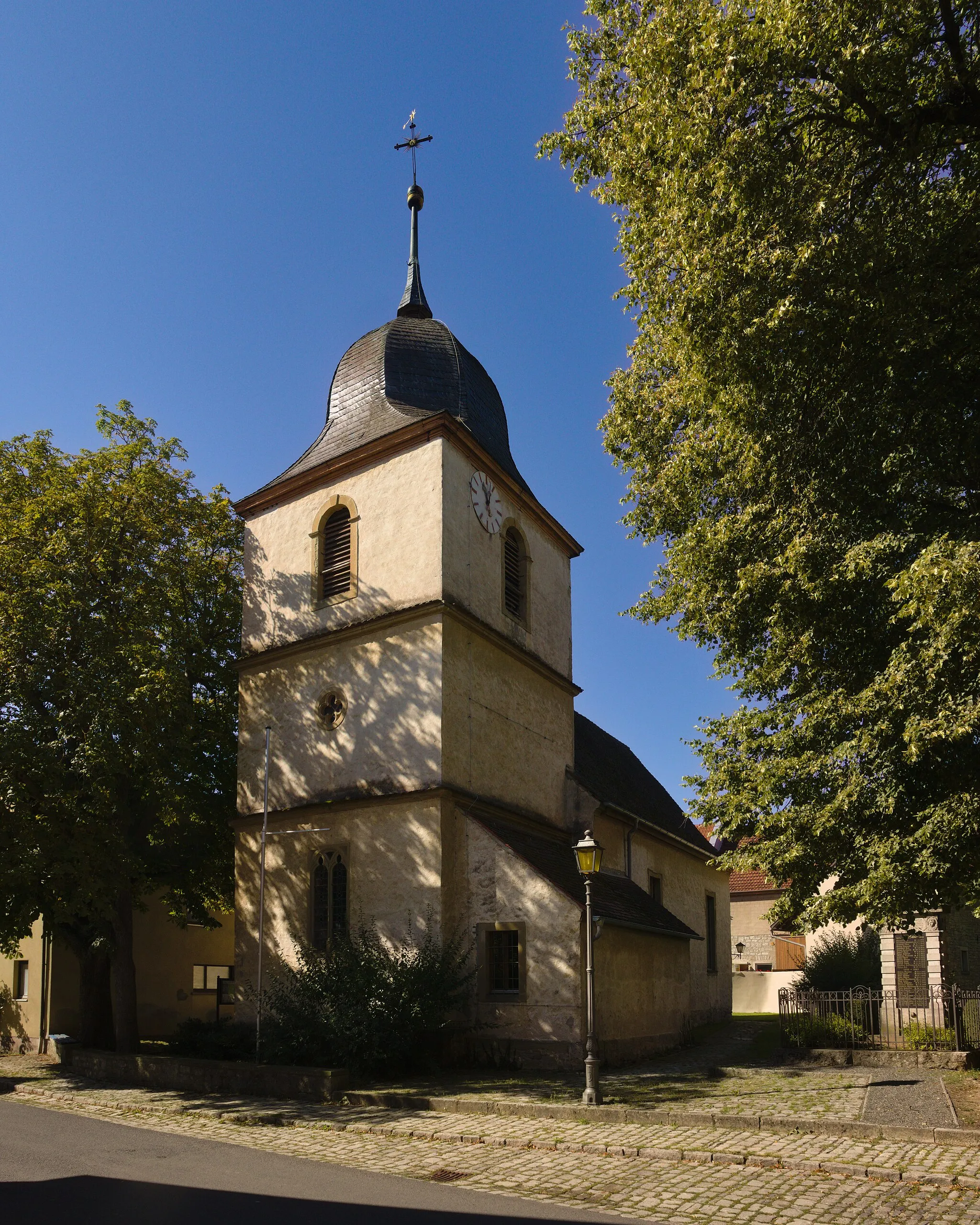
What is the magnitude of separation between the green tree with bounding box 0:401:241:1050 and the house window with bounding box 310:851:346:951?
2745 mm

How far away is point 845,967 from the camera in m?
22.1

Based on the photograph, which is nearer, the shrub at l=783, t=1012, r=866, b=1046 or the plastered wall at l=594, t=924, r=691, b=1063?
the plastered wall at l=594, t=924, r=691, b=1063

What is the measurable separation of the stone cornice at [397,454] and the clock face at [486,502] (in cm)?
24

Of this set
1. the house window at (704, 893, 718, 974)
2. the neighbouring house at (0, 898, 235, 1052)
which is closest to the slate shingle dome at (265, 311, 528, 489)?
the neighbouring house at (0, 898, 235, 1052)

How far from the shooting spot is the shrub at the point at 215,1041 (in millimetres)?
16641

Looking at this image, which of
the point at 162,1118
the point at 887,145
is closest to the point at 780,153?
the point at 887,145

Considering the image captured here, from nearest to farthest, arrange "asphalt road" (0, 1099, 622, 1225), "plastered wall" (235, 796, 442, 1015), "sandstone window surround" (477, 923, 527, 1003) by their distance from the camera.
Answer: "asphalt road" (0, 1099, 622, 1225), "sandstone window surround" (477, 923, 527, 1003), "plastered wall" (235, 796, 442, 1015)

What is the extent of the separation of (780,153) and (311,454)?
12.0 meters

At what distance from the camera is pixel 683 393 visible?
1371 cm

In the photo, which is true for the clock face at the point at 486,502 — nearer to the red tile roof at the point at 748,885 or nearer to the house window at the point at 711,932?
the house window at the point at 711,932

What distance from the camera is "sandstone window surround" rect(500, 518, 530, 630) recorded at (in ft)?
66.4

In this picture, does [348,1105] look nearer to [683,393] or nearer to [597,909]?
[597,909]

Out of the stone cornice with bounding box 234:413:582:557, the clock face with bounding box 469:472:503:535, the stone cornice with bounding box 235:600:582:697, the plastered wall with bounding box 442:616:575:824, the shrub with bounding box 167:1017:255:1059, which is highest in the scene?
the stone cornice with bounding box 234:413:582:557

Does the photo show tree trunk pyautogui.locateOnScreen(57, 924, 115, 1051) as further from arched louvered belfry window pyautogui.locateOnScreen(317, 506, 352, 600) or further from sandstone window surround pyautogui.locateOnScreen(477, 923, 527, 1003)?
arched louvered belfry window pyautogui.locateOnScreen(317, 506, 352, 600)
